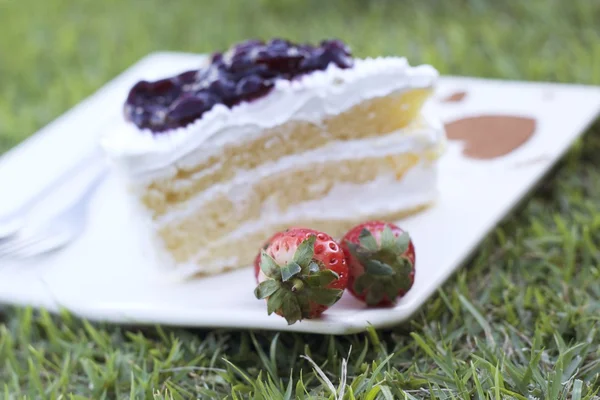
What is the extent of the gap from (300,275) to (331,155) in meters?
0.65

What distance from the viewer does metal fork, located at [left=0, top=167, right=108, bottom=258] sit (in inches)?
75.2

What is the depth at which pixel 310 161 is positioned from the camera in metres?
1.98

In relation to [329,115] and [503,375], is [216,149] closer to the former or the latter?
[329,115]

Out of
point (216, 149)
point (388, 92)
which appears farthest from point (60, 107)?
point (388, 92)

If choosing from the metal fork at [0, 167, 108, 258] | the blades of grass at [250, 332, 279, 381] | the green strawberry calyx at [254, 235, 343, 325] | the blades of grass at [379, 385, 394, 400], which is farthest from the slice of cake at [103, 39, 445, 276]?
the blades of grass at [379, 385, 394, 400]

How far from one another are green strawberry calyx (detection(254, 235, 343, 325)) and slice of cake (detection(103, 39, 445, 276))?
517 millimetres

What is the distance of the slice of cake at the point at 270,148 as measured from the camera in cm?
184

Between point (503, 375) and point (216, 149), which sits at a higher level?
point (216, 149)

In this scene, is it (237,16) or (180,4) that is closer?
(237,16)

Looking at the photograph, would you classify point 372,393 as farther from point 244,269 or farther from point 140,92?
point 140,92

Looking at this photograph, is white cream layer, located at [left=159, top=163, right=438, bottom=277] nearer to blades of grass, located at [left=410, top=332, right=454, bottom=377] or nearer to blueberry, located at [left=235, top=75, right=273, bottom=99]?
blueberry, located at [left=235, top=75, right=273, bottom=99]

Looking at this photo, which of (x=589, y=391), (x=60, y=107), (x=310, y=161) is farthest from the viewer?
(x=60, y=107)

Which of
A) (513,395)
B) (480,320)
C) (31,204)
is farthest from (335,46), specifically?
(513,395)

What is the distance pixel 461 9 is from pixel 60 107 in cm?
170
